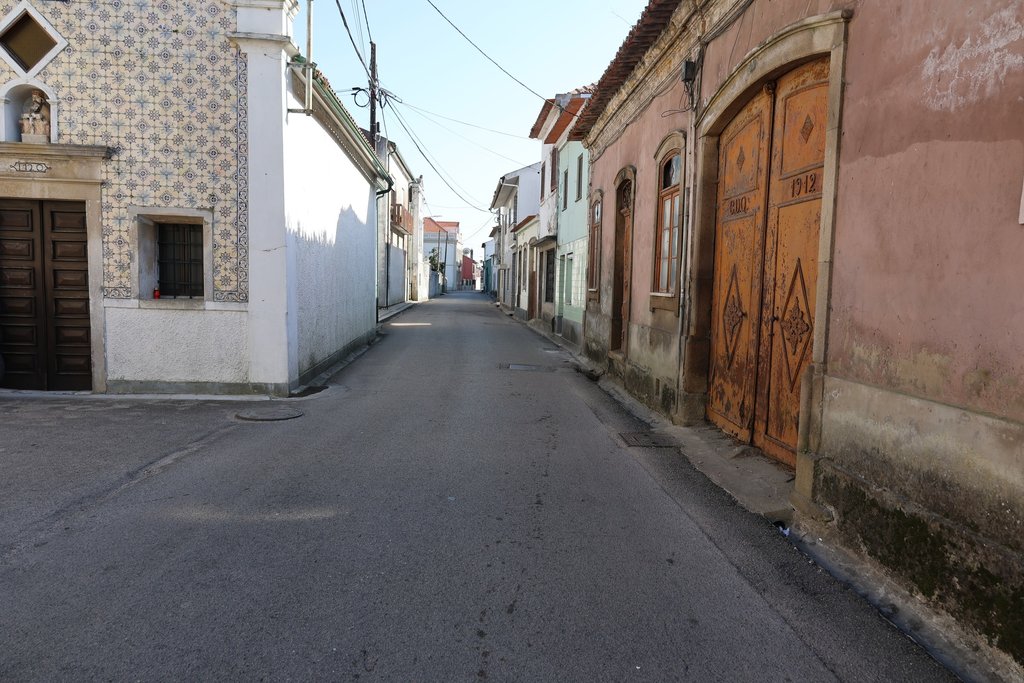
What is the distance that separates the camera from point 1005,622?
264 cm

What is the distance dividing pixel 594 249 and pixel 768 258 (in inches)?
309

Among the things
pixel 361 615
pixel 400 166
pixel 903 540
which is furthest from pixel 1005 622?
pixel 400 166

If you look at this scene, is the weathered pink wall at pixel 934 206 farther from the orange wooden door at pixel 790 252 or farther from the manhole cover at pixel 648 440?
the manhole cover at pixel 648 440

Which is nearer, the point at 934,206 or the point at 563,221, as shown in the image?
the point at 934,206

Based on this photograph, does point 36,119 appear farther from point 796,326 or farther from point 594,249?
point 594,249

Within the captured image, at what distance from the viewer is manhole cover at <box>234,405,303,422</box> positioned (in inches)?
290

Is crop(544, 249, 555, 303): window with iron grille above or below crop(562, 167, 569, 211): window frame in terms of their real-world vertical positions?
below

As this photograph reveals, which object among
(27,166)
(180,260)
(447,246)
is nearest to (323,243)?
(180,260)

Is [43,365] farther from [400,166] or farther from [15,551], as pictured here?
[400,166]

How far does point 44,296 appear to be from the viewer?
8367 mm

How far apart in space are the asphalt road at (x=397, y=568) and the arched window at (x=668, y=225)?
273 cm

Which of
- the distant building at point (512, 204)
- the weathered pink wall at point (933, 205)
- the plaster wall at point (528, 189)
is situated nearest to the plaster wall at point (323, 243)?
the weathered pink wall at point (933, 205)

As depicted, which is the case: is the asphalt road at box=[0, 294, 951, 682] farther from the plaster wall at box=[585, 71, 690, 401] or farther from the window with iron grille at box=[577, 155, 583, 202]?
the window with iron grille at box=[577, 155, 583, 202]

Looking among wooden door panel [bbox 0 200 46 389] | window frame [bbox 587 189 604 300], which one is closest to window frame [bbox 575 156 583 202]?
window frame [bbox 587 189 604 300]
